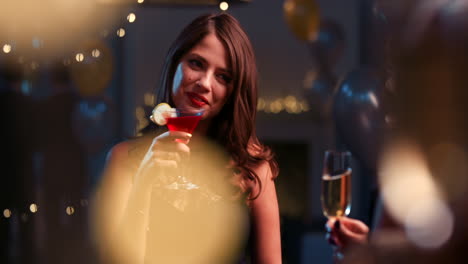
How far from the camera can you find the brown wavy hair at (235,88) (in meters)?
1.99

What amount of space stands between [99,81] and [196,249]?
2.23m

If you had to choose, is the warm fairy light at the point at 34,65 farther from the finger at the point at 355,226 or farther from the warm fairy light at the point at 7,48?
the finger at the point at 355,226

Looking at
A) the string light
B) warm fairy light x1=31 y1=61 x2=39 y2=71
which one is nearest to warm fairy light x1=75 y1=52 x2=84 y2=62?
warm fairy light x1=31 y1=61 x2=39 y2=71

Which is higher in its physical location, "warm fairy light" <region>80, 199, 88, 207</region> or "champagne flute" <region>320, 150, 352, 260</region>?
"champagne flute" <region>320, 150, 352, 260</region>

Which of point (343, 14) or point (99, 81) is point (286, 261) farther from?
point (343, 14)

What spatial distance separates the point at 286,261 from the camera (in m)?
4.99

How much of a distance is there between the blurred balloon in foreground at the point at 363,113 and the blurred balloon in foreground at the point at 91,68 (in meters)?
1.64

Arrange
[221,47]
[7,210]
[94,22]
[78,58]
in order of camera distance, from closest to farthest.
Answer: [221,47], [78,58], [7,210], [94,22]

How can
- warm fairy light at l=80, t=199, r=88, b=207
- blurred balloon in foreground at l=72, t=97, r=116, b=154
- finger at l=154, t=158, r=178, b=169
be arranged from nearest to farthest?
1. finger at l=154, t=158, r=178, b=169
2. blurred balloon in foreground at l=72, t=97, r=116, b=154
3. warm fairy light at l=80, t=199, r=88, b=207

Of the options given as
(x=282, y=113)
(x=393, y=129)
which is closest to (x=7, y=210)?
(x=282, y=113)

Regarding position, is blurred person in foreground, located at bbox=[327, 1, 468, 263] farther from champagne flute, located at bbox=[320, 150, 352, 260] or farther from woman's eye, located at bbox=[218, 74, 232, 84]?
woman's eye, located at bbox=[218, 74, 232, 84]

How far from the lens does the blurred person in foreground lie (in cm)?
56

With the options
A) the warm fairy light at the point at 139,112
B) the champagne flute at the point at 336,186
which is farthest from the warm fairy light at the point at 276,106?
the champagne flute at the point at 336,186

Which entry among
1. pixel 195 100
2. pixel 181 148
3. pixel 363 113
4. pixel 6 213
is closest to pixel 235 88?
pixel 195 100
